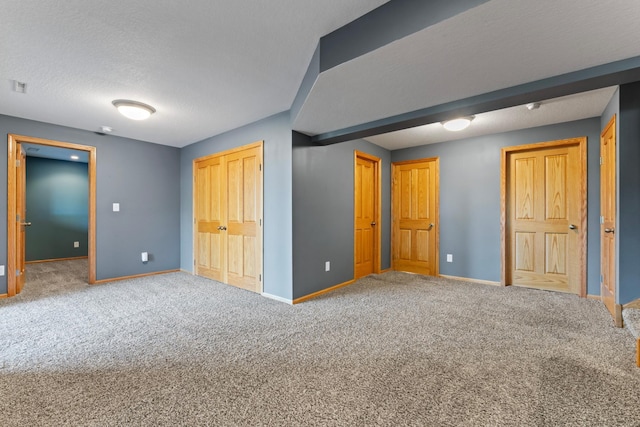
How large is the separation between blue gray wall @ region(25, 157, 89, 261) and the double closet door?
3.71 metres

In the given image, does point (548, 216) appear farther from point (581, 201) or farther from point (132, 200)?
point (132, 200)

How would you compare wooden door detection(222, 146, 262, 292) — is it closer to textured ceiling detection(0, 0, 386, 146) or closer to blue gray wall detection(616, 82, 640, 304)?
textured ceiling detection(0, 0, 386, 146)

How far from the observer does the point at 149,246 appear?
4867mm

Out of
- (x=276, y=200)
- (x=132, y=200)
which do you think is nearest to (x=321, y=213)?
(x=276, y=200)

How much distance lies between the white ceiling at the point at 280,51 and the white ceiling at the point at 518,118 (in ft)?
4.57

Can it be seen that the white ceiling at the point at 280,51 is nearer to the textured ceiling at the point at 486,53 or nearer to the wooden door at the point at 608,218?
the textured ceiling at the point at 486,53

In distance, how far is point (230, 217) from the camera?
4.24 meters

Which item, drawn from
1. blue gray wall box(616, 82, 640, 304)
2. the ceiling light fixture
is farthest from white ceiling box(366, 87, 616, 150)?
blue gray wall box(616, 82, 640, 304)

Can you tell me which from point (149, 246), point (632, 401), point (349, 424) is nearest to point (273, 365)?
point (349, 424)

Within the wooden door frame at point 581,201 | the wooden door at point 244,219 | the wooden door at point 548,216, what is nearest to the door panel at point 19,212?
the wooden door at point 244,219

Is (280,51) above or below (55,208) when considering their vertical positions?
above

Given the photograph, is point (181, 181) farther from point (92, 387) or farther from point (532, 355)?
point (532, 355)

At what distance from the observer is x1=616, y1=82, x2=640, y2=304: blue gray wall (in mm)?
2527

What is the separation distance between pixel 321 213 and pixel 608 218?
3.11 metres
